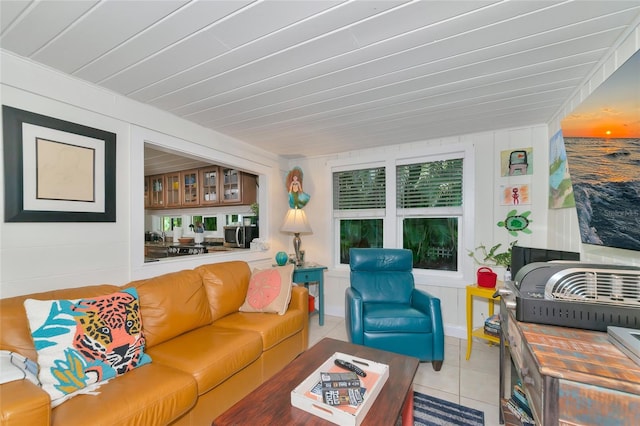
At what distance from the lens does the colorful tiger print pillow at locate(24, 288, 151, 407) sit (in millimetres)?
1239

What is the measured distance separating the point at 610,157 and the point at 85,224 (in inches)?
117

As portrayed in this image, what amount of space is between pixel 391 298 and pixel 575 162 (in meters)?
1.84

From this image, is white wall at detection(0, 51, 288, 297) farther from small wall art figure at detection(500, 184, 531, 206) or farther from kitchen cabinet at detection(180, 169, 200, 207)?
small wall art figure at detection(500, 184, 531, 206)

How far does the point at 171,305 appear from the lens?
188cm

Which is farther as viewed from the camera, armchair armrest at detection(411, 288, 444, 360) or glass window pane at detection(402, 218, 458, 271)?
glass window pane at detection(402, 218, 458, 271)

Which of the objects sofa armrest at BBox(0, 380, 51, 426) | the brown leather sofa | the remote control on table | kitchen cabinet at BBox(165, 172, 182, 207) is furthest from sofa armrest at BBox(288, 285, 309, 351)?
kitchen cabinet at BBox(165, 172, 182, 207)

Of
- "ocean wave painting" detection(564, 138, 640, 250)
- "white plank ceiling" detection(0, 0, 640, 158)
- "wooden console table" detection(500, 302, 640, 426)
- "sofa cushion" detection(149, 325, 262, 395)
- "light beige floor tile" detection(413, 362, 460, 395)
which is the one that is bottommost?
"light beige floor tile" detection(413, 362, 460, 395)

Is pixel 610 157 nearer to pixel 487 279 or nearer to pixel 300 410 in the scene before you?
pixel 487 279

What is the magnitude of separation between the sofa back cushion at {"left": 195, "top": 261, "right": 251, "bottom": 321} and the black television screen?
217 centimetres

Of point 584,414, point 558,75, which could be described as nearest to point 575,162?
point 558,75

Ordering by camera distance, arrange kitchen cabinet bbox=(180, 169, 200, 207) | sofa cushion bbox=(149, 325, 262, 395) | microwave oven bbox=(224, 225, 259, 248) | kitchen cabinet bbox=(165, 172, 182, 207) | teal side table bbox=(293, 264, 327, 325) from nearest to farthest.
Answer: sofa cushion bbox=(149, 325, 262, 395) → teal side table bbox=(293, 264, 327, 325) → microwave oven bbox=(224, 225, 259, 248) → kitchen cabinet bbox=(180, 169, 200, 207) → kitchen cabinet bbox=(165, 172, 182, 207)

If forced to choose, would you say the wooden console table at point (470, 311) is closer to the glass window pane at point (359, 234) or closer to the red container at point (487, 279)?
the red container at point (487, 279)

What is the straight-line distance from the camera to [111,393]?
1249 mm

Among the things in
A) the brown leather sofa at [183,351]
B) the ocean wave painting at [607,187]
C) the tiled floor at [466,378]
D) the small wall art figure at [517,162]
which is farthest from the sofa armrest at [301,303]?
the small wall art figure at [517,162]
